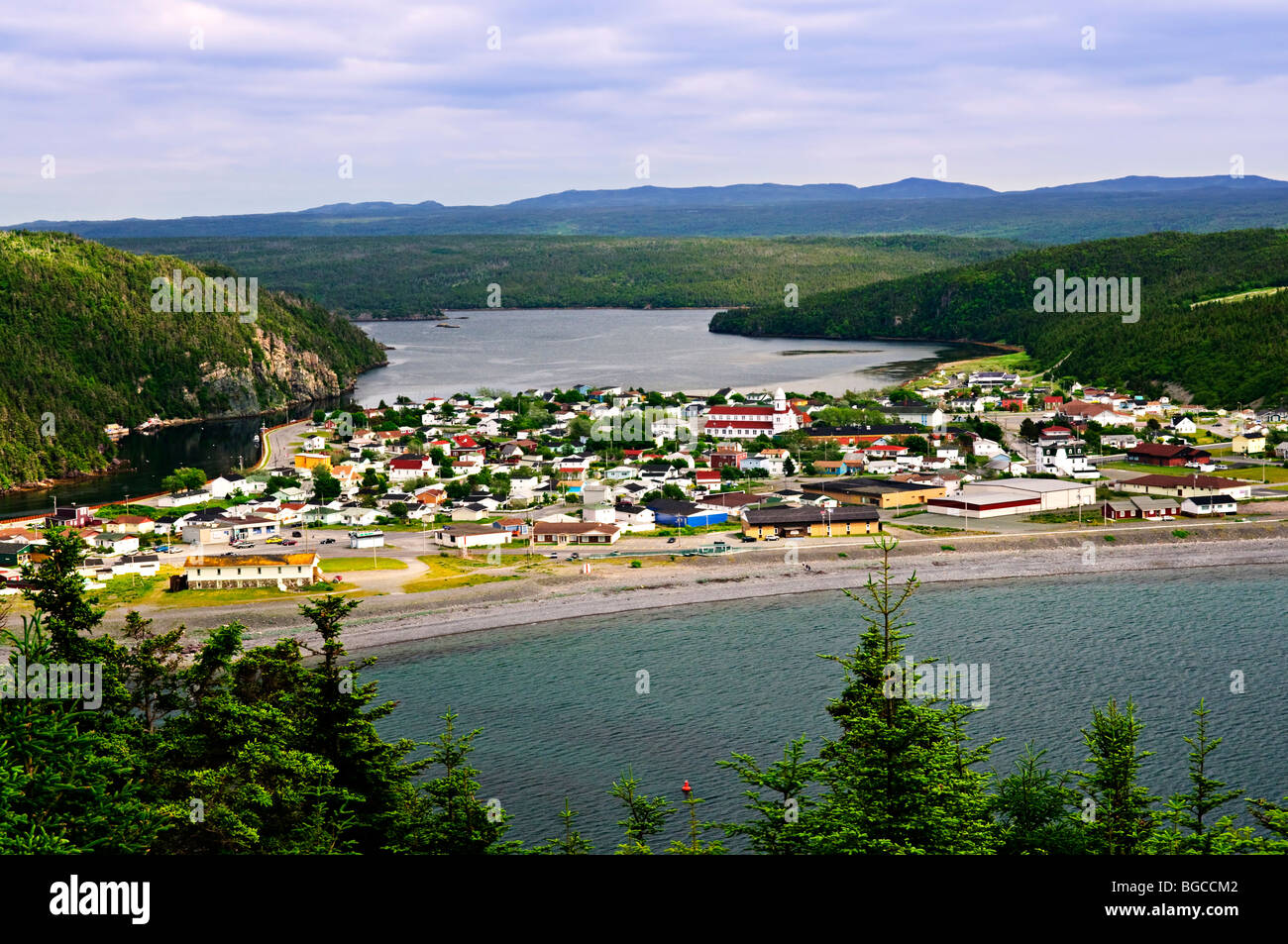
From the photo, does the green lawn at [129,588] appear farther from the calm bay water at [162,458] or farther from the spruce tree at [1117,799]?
the spruce tree at [1117,799]

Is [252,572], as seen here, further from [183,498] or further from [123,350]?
[123,350]

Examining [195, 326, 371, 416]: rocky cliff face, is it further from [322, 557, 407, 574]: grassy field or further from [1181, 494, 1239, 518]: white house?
[1181, 494, 1239, 518]: white house

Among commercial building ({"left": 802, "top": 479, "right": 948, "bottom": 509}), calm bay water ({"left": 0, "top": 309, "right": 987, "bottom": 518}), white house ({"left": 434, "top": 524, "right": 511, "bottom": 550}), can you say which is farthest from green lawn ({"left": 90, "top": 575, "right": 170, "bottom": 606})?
commercial building ({"left": 802, "top": 479, "right": 948, "bottom": 509})

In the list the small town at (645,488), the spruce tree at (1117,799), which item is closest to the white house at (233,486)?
the small town at (645,488)

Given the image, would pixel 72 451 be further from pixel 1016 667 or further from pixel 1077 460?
pixel 1016 667
